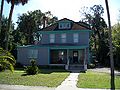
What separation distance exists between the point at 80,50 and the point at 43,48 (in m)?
5.48

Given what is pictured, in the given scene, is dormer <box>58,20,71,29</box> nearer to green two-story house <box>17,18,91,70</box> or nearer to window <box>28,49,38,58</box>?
green two-story house <box>17,18,91,70</box>

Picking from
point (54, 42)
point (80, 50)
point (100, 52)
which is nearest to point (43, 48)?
point (54, 42)

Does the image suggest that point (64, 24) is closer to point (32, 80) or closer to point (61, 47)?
point (61, 47)

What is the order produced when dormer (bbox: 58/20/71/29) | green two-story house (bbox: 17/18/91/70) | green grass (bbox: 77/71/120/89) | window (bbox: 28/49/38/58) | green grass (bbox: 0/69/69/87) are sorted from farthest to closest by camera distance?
dormer (bbox: 58/20/71/29)
window (bbox: 28/49/38/58)
green two-story house (bbox: 17/18/91/70)
green grass (bbox: 0/69/69/87)
green grass (bbox: 77/71/120/89)

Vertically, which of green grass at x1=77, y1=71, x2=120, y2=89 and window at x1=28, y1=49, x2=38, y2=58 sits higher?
window at x1=28, y1=49, x2=38, y2=58

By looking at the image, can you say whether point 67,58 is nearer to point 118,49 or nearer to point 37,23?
point 118,49

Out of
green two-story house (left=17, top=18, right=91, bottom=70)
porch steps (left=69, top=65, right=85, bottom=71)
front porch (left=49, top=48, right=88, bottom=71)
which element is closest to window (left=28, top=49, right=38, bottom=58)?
green two-story house (left=17, top=18, right=91, bottom=70)

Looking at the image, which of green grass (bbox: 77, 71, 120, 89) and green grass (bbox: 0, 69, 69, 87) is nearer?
green grass (bbox: 77, 71, 120, 89)

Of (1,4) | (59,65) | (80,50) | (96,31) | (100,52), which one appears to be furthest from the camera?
(96,31)

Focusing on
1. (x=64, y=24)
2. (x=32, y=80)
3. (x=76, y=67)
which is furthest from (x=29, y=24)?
(x=32, y=80)

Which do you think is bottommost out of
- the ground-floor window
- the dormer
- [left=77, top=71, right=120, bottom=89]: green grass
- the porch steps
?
[left=77, top=71, right=120, bottom=89]: green grass

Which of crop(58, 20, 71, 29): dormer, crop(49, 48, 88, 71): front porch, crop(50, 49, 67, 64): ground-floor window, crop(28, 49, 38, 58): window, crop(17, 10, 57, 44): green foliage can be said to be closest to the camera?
crop(28, 49, 38, 58): window

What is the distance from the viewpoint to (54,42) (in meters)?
42.5

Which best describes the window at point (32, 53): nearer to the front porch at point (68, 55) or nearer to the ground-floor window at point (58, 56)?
the front porch at point (68, 55)
